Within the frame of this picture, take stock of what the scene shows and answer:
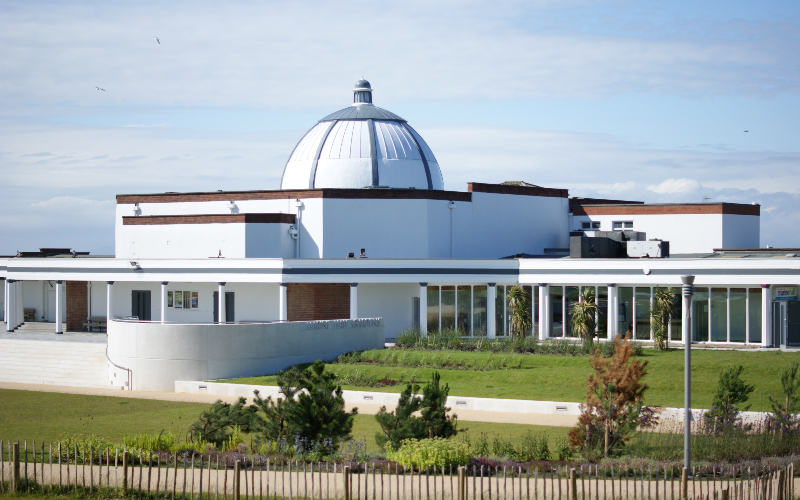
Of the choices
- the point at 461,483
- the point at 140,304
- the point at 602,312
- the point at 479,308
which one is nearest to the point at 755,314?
the point at 602,312

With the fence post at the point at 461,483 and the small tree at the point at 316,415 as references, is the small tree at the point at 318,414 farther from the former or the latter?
the fence post at the point at 461,483

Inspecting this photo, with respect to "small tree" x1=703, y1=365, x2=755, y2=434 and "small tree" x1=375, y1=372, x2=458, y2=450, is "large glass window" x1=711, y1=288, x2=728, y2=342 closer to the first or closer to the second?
"small tree" x1=703, y1=365, x2=755, y2=434

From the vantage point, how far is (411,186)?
52.9m

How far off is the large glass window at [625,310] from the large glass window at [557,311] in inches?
110

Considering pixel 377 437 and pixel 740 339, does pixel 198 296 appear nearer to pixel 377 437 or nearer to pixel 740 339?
pixel 740 339

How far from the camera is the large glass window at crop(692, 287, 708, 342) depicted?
41125mm

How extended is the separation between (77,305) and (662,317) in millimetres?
32894

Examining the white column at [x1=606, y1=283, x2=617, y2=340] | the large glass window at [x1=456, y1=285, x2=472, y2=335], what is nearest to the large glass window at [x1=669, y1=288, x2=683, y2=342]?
the white column at [x1=606, y1=283, x2=617, y2=340]

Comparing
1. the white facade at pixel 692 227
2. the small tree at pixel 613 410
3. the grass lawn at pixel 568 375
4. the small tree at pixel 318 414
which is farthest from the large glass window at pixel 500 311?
the small tree at pixel 318 414

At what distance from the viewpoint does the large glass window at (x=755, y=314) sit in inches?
1567

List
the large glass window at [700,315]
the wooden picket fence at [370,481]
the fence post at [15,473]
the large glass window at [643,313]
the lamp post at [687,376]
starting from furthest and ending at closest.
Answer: the large glass window at [643,313] < the large glass window at [700,315] < the fence post at [15,473] < the lamp post at [687,376] < the wooden picket fence at [370,481]

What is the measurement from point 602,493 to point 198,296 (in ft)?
118

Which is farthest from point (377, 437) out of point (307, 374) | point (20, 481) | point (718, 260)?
point (718, 260)

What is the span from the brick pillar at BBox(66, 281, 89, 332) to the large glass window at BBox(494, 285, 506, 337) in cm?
2351
